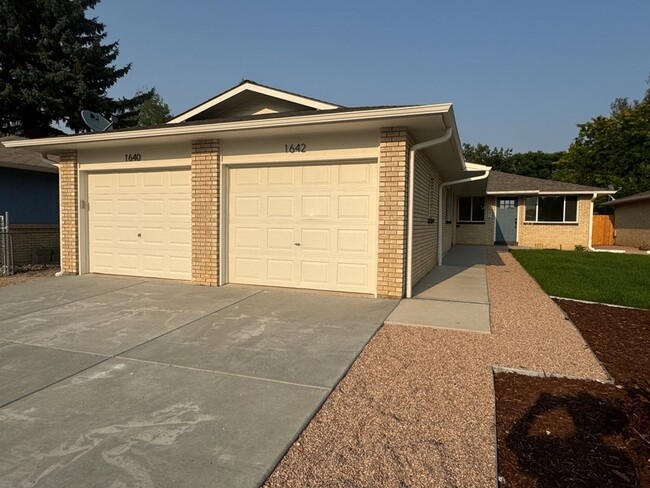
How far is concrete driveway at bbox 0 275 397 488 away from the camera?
7.75 feet

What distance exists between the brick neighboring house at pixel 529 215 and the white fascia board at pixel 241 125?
15655mm

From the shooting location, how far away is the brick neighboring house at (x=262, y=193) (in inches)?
262

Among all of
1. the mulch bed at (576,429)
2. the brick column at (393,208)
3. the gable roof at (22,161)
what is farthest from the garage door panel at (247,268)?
the gable roof at (22,161)

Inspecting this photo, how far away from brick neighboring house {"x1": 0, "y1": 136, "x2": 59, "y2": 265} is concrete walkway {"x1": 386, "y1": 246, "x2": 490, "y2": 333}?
34.7 feet

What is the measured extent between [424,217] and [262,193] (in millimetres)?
3753

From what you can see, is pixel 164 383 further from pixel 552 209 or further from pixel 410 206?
pixel 552 209

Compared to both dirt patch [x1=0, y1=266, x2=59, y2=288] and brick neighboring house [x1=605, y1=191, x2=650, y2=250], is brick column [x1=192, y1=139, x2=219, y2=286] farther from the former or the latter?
brick neighboring house [x1=605, y1=191, x2=650, y2=250]

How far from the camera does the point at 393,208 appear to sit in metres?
6.59

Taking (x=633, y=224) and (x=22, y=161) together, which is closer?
(x=22, y=161)

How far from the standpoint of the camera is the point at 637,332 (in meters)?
5.30

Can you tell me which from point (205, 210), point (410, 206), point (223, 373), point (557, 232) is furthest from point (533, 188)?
point (223, 373)

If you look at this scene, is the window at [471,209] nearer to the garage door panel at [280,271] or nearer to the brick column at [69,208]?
the garage door panel at [280,271]

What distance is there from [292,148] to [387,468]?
5.83m

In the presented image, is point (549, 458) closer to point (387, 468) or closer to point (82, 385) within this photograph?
point (387, 468)
